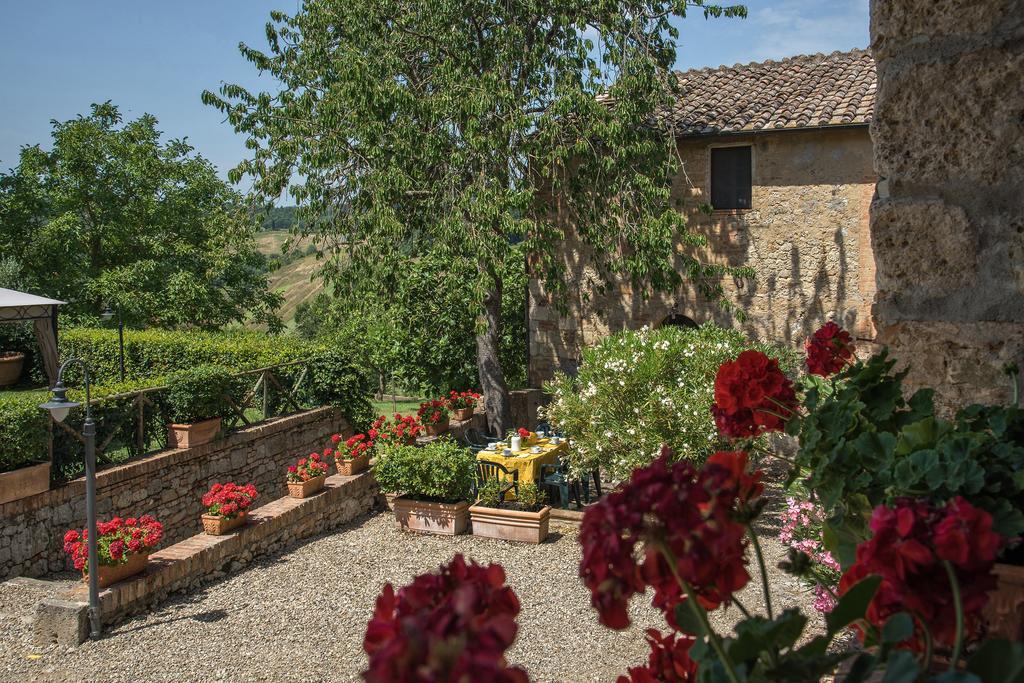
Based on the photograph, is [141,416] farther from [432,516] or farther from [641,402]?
[641,402]

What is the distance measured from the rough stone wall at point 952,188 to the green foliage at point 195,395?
9.90 m

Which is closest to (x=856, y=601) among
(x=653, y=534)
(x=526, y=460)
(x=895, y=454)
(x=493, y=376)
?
(x=653, y=534)

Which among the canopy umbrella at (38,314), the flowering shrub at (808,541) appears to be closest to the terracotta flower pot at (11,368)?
the canopy umbrella at (38,314)

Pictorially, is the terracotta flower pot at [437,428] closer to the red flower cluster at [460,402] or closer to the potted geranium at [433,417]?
the potted geranium at [433,417]

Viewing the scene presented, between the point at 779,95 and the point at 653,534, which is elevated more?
the point at 779,95

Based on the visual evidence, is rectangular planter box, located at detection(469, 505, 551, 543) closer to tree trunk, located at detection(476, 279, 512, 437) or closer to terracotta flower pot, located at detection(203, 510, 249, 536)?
terracotta flower pot, located at detection(203, 510, 249, 536)

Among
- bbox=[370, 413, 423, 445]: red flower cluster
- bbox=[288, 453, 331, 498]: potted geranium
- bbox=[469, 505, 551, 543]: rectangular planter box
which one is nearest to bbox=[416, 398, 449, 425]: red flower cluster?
bbox=[370, 413, 423, 445]: red flower cluster

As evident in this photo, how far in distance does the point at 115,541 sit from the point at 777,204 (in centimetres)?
1083

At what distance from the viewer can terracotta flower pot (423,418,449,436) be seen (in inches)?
509

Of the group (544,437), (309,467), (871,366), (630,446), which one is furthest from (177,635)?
(871,366)

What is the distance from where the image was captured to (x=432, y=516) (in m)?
9.95

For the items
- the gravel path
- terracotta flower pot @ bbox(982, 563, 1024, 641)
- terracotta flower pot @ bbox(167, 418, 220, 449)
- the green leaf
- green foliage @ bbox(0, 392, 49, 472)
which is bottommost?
the gravel path

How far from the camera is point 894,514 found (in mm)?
890

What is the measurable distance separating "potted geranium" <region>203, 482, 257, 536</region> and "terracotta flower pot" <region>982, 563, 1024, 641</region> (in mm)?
8544
